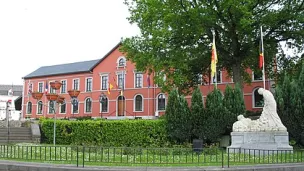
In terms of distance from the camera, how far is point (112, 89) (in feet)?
165

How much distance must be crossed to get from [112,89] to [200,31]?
2719cm

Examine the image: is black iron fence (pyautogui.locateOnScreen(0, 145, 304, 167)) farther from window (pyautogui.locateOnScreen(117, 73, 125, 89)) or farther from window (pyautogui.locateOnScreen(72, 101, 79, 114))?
window (pyautogui.locateOnScreen(72, 101, 79, 114))

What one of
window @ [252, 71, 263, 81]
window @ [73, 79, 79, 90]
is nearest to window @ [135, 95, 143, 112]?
window @ [73, 79, 79, 90]

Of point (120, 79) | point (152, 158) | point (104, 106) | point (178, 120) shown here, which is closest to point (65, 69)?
point (104, 106)

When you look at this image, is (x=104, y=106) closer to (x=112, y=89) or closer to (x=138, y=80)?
(x=112, y=89)

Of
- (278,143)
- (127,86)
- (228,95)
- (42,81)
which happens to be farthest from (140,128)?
(42,81)

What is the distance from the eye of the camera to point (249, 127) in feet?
58.2

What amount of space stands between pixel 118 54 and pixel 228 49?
24.4 m

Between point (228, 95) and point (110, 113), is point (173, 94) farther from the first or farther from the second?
point (110, 113)

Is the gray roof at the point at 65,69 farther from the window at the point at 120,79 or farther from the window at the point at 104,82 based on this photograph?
the window at the point at 120,79

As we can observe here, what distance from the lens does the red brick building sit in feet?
152

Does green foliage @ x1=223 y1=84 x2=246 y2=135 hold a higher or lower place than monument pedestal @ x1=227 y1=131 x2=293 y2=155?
higher

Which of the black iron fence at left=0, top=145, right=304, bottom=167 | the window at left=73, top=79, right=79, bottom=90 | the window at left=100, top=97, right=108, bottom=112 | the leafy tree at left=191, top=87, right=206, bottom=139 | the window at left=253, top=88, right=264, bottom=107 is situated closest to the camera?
the black iron fence at left=0, top=145, right=304, bottom=167

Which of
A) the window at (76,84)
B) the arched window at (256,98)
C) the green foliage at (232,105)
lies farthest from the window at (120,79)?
the green foliage at (232,105)
